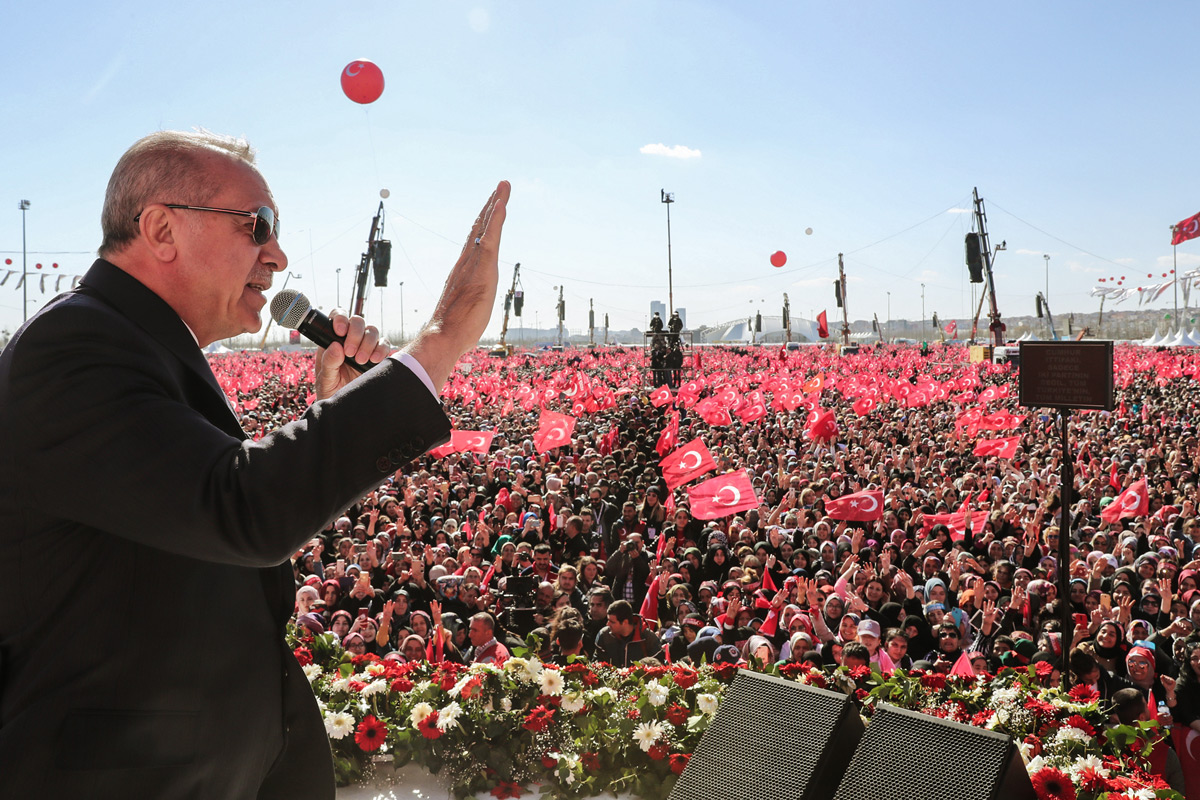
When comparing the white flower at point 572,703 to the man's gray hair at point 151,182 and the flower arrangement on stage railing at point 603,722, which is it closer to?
the flower arrangement on stage railing at point 603,722

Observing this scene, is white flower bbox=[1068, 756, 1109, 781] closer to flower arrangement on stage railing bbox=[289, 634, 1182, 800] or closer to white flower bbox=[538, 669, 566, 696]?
flower arrangement on stage railing bbox=[289, 634, 1182, 800]

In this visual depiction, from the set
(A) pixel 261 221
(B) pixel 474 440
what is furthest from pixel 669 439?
(A) pixel 261 221

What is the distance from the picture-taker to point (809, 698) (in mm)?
2445

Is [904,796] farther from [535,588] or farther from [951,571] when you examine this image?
[951,571]

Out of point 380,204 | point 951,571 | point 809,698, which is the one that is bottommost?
point 951,571

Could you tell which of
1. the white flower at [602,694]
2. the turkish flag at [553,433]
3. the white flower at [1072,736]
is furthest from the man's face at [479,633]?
the turkish flag at [553,433]

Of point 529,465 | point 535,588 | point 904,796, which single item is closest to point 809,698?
point 904,796

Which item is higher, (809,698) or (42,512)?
(42,512)

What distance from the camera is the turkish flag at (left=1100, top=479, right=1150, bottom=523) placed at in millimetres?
11461

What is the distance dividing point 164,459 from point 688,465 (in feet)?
39.3

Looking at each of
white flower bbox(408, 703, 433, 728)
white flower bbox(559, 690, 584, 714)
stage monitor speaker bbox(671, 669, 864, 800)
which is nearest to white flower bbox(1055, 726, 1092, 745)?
stage monitor speaker bbox(671, 669, 864, 800)

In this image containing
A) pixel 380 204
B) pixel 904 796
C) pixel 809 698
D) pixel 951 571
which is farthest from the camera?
pixel 380 204

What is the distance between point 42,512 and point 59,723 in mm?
271

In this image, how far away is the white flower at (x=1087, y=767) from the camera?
291cm
